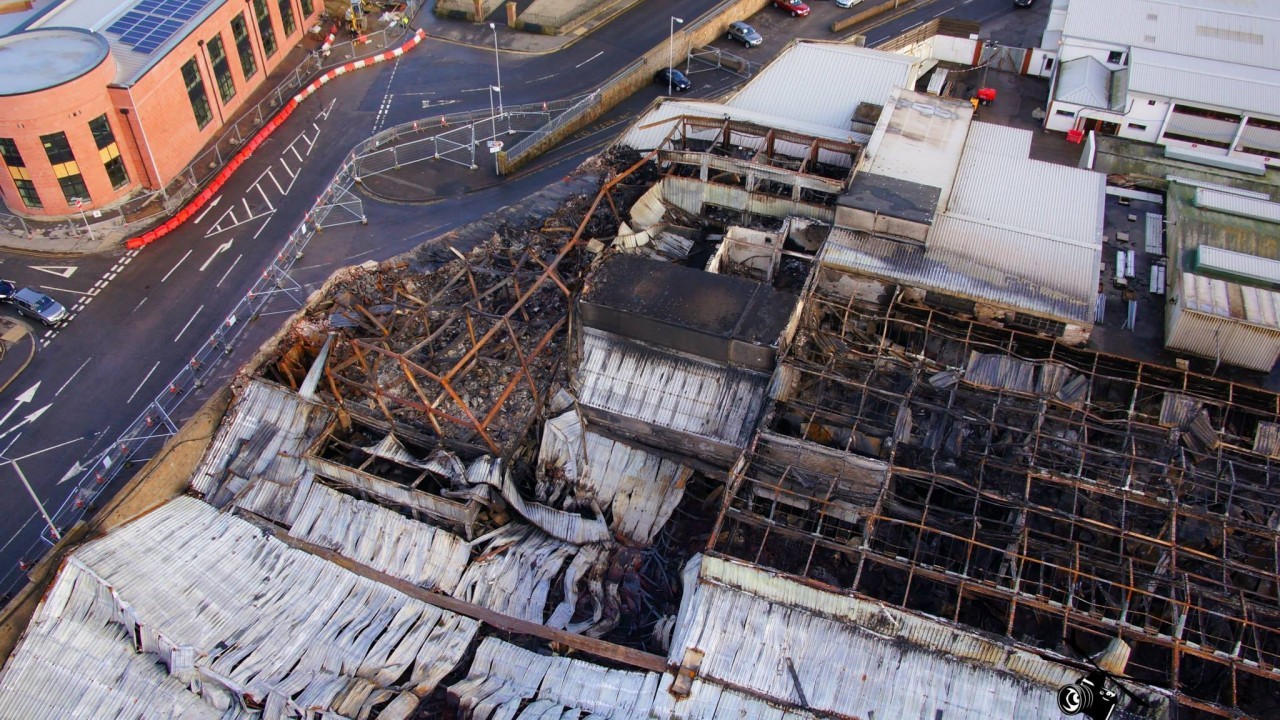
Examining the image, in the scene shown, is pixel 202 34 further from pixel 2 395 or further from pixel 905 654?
pixel 905 654

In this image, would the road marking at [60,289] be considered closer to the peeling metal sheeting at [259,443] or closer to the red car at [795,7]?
the peeling metal sheeting at [259,443]

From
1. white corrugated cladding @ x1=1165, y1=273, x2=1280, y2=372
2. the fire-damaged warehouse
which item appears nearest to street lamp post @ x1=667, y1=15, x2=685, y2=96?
the fire-damaged warehouse

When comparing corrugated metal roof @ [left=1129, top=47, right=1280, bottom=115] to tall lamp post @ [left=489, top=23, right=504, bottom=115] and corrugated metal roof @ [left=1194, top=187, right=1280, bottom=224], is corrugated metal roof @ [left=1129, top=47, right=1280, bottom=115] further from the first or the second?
tall lamp post @ [left=489, top=23, right=504, bottom=115]

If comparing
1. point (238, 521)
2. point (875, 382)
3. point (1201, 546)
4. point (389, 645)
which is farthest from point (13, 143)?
point (1201, 546)

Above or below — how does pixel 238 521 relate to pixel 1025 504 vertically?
below

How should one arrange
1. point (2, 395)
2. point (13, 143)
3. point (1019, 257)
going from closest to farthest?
point (1019, 257) < point (2, 395) < point (13, 143)

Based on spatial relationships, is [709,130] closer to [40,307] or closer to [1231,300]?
→ [1231,300]

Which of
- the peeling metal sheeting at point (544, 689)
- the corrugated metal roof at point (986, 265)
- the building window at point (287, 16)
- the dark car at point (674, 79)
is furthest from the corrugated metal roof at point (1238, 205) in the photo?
the building window at point (287, 16)
